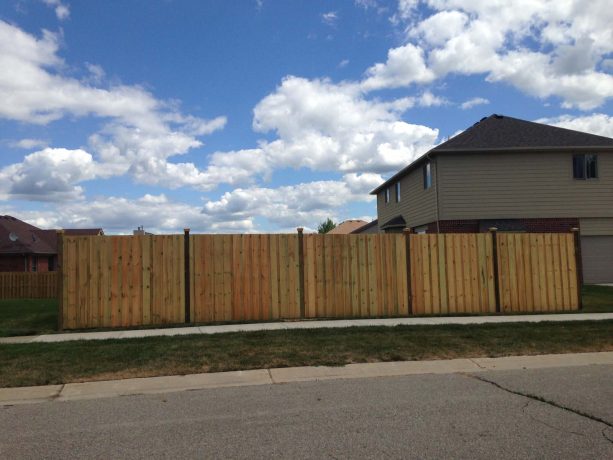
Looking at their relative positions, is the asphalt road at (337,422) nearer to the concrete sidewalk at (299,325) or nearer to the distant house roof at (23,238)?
the concrete sidewalk at (299,325)

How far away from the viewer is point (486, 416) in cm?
557

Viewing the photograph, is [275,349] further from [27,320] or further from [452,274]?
[27,320]

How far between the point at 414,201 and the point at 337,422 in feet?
74.4

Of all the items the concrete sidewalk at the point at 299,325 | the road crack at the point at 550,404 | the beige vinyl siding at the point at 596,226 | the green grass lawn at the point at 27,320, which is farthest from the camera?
the beige vinyl siding at the point at 596,226

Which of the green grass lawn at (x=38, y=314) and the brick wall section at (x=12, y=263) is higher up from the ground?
the brick wall section at (x=12, y=263)

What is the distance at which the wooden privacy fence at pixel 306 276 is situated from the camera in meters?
11.9

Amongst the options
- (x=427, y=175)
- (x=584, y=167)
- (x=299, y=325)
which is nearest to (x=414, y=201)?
(x=427, y=175)

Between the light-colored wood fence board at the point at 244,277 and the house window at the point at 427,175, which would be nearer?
the light-colored wood fence board at the point at 244,277

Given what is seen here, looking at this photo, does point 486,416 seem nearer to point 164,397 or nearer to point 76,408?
point 164,397

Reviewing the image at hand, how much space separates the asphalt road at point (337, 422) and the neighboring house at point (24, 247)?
34120mm

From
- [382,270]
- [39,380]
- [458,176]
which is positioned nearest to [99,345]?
[39,380]

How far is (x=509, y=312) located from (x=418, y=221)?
13.3 m

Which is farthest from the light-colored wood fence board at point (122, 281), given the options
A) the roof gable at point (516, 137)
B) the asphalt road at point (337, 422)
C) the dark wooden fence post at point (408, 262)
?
the roof gable at point (516, 137)

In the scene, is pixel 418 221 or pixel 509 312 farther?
pixel 418 221
